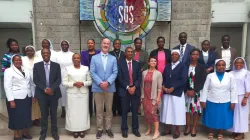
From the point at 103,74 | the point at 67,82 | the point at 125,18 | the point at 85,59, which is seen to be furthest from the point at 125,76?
the point at 125,18

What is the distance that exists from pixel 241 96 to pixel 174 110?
4.21 ft

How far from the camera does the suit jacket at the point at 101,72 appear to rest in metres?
4.12

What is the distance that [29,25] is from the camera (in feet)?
21.0

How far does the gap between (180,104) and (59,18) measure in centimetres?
406

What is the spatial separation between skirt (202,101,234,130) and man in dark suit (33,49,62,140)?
9.23ft

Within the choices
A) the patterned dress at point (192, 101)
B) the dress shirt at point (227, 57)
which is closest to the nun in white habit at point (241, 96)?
the dress shirt at point (227, 57)

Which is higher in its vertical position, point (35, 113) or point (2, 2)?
point (2, 2)

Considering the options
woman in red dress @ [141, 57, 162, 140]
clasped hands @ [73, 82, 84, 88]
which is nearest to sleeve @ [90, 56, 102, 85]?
clasped hands @ [73, 82, 84, 88]

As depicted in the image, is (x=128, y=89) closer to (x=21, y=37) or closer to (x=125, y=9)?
(x=125, y=9)

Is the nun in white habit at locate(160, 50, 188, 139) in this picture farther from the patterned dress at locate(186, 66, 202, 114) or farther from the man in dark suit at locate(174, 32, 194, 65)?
the man in dark suit at locate(174, 32, 194, 65)

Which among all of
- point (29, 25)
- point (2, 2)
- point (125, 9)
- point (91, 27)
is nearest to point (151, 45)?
point (125, 9)

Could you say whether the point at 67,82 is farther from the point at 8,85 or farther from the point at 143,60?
the point at 143,60

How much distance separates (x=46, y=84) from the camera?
13.2ft

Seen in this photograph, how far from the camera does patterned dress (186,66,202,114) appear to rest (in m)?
4.18
